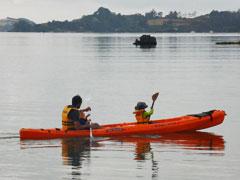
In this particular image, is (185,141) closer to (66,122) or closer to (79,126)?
(79,126)

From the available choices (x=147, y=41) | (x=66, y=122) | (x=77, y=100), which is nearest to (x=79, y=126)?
(x=66, y=122)

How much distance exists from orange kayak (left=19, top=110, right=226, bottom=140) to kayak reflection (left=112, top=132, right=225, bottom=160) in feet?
0.95

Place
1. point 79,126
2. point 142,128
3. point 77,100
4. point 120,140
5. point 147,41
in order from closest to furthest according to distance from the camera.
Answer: point 77,100, point 79,126, point 120,140, point 142,128, point 147,41

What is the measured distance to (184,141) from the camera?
27.1 metres

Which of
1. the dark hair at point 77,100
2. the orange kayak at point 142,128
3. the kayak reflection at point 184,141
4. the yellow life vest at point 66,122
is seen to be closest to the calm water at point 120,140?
the kayak reflection at point 184,141

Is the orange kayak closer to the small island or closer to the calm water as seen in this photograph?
the calm water

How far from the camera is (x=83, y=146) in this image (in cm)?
2581

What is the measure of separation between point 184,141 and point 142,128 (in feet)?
6.47

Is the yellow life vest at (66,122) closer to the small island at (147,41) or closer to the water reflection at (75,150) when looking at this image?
the water reflection at (75,150)

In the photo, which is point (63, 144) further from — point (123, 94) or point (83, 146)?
point (123, 94)

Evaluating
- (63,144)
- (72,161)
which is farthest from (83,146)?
(72,161)

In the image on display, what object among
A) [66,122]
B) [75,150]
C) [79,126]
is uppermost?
[66,122]

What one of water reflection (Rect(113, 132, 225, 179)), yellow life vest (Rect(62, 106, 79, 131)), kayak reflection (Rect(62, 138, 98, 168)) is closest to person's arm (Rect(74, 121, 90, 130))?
yellow life vest (Rect(62, 106, 79, 131))

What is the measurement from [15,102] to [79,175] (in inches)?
924
